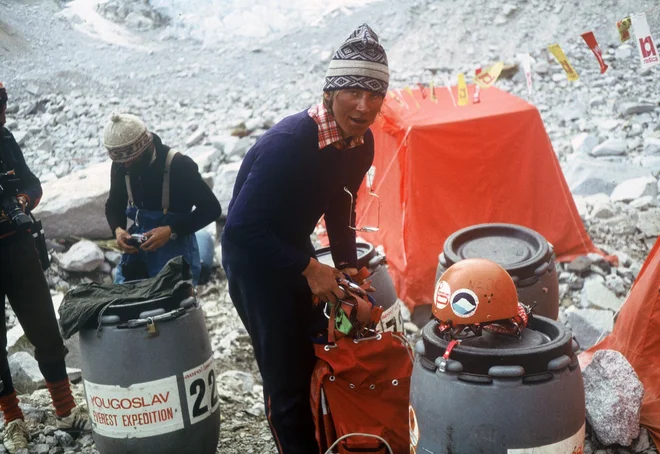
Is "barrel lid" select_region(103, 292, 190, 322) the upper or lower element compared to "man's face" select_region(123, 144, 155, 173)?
lower

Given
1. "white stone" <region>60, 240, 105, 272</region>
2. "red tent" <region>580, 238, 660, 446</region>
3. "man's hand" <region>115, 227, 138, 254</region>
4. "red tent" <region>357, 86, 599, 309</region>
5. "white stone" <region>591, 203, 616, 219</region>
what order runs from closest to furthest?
"red tent" <region>580, 238, 660, 446</region>, "man's hand" <region>115, 227, 138, 254</region>, "red tent" <region>357, 86, 599, 309</region>, "white stone" <region>60, 240, 105, 272</region>, "white stone" <region>591, 203, 616, 219</region>

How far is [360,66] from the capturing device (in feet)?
8.02

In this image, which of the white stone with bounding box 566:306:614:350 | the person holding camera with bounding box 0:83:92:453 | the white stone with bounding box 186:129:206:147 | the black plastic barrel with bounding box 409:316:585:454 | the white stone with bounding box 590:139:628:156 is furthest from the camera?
the white stone with bounding box 186:129:206:147

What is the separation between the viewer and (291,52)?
16891 mm

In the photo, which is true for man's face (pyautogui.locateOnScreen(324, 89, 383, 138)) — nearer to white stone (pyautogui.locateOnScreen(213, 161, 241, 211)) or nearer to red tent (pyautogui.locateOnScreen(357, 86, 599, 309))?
red tent (pyautogui.locateOnScreen(357, 86, 599, 309))

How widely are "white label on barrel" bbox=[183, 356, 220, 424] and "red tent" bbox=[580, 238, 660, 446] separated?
201cm

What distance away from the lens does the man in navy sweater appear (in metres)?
2.44

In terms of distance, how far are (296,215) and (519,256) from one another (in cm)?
150

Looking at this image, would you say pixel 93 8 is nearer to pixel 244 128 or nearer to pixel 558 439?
pixel 244 128

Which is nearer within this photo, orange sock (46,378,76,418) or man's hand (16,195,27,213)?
man's hand (16,195,27,213)

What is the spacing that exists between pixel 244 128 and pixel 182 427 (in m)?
8.52

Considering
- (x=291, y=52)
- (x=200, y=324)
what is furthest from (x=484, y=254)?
(x=291, y=52)

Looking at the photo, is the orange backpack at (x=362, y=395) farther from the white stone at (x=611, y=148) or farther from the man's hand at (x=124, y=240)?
the white stone at (x=611, y=148)

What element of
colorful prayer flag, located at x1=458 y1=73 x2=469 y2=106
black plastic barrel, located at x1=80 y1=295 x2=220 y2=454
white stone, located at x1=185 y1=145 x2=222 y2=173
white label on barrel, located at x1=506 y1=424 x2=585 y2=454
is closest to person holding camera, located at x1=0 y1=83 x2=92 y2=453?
black plastic barrel, located at x1=80 y1=295 x2=220 y2=454
